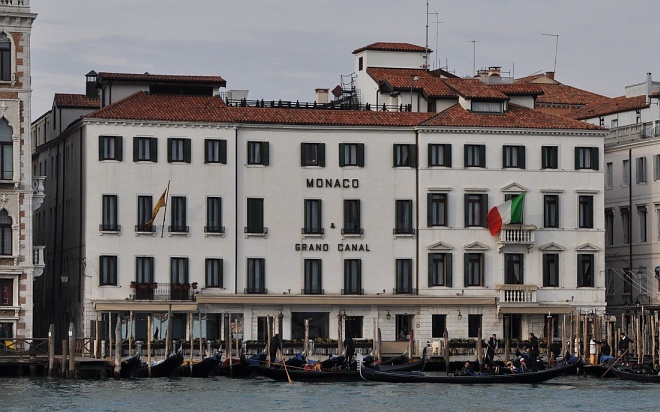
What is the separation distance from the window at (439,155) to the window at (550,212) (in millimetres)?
4345

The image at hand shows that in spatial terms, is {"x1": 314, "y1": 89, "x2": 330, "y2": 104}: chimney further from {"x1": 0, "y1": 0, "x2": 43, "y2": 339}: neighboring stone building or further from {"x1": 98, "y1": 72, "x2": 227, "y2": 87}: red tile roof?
{"x1": 0, "y1": 0, "x2": 43, "y2": 339}: neighboring stone building

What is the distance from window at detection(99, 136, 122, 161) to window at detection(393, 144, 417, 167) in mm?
11137

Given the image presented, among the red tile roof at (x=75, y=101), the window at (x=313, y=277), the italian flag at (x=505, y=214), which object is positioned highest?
the red tile roof at (x=75, y=101)

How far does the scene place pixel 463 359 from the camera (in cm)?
7475


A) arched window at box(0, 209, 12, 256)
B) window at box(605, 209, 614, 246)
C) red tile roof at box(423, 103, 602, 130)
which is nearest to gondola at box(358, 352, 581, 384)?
red tile roof at box(423, 103, 602, 130)

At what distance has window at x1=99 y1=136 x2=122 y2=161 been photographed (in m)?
73.2

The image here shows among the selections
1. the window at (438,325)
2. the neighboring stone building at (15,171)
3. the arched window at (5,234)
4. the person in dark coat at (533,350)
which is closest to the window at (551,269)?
the person in dark coat at (533,350)

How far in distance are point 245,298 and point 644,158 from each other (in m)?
19.1

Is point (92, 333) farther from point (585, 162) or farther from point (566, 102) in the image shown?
point (566, 102)

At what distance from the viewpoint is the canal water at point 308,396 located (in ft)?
190

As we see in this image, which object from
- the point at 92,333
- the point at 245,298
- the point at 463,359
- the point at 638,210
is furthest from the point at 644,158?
the point at 92,333

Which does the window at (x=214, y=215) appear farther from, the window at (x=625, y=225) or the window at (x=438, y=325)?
the window at (x=625, y=225)

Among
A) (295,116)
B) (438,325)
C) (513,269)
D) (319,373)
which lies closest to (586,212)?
(513,269)

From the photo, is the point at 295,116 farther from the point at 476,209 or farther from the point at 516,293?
the point at 516,293
